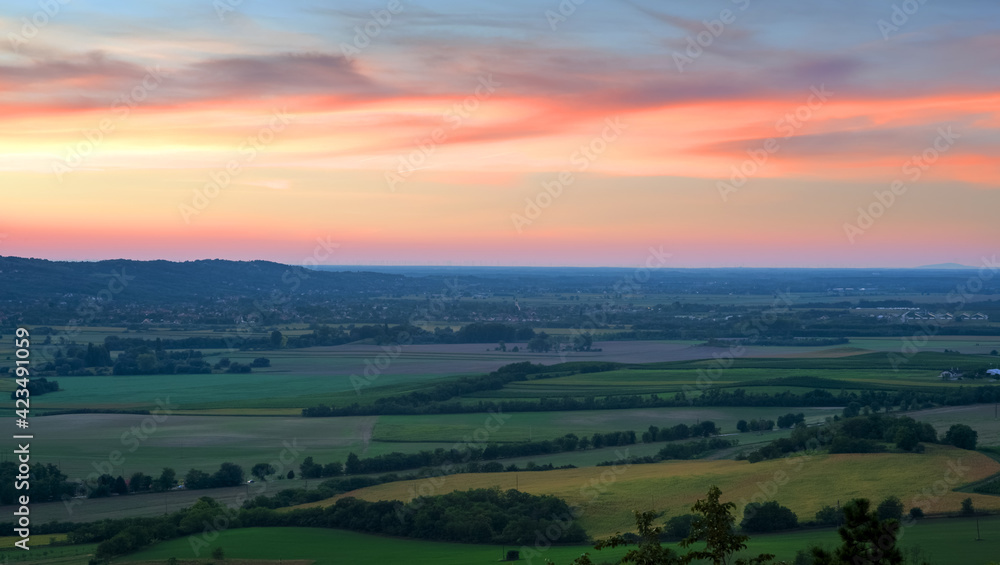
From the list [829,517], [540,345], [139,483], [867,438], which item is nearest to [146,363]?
[540,345]

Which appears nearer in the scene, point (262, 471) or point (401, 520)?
point (401, 520)

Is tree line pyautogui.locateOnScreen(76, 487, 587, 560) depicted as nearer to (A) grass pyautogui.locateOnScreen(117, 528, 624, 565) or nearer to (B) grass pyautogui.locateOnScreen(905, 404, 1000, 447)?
(A) grass pyautogui.locateOnScreen(117, 528, 624, 565)

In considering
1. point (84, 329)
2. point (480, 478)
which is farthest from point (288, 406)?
point (84, 329)

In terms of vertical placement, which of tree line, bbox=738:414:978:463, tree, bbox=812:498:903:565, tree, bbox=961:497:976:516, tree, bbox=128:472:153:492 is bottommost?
tree, bbox=128:472:153:492

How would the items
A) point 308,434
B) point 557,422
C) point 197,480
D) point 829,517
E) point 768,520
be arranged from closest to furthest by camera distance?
1. point 768,520
2. point 829,517
3. point 197,480
4. point 308,434
5. point 557,422

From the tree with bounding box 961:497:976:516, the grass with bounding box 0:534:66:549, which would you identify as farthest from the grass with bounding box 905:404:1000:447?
the grass with bounding box 0:534:66:549

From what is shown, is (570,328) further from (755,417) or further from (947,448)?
(947,448)

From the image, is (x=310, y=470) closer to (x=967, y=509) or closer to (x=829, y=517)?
(x=829, y=517)
